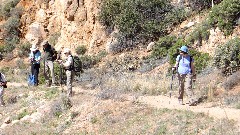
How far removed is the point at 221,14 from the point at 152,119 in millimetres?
8742

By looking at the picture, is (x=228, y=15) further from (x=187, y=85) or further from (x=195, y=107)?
(x=195, y=107)

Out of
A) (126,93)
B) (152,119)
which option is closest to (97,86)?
(126,93)

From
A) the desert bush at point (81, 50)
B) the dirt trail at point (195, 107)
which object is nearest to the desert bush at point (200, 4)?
the desert bush at point (81, 50)

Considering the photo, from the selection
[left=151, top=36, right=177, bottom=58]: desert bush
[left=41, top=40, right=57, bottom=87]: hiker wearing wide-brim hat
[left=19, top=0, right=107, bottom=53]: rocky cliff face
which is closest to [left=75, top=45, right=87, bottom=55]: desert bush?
[left=19, top=0, right=107, bottom=53]: rocky cliff face

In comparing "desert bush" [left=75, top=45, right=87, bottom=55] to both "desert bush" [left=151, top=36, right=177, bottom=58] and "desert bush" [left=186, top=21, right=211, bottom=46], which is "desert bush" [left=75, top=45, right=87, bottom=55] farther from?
"desert bush" [left=186, top=21, right=211, bottom=46]

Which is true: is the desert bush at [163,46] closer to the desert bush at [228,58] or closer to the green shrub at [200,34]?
the green shrub at [200,34]

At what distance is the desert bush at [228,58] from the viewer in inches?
523

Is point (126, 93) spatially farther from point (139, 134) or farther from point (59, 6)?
point (59, 6)

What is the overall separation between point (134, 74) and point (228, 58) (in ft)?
16.0

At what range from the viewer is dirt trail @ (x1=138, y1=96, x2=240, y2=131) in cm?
911

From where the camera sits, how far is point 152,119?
9.80 meters

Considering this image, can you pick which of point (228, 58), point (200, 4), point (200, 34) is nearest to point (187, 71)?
point (228, 58)

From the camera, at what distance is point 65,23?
26.4 metres

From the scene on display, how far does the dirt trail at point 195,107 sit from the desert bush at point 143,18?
10.6m
